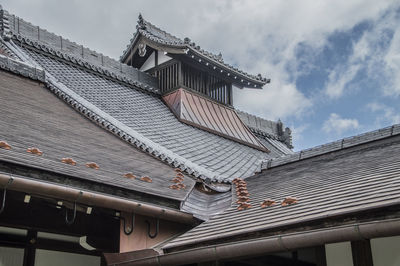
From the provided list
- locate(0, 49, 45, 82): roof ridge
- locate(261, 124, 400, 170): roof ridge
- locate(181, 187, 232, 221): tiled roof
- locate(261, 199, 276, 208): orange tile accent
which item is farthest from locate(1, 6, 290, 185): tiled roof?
locate(261, 199, 276, 208): orange tile accent

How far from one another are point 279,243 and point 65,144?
9.76 feet

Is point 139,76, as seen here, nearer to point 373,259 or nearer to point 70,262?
point 70,262

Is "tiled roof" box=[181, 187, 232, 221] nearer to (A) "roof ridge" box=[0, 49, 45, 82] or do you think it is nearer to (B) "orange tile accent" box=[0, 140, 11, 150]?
(B) "orange tile accent" box=[0, 140, 11, 150]

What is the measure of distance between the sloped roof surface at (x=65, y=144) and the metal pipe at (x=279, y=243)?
31.4 inches

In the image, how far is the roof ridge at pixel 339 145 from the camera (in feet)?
21.7

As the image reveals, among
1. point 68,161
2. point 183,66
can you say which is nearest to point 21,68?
point 68,161

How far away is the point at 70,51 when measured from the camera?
11.5 m

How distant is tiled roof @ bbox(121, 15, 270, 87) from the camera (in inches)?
453

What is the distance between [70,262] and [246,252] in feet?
7.91

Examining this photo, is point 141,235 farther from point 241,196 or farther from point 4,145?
point 4,145

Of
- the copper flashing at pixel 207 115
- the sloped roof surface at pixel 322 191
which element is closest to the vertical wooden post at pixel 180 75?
the copper flashing at pixel 207 115

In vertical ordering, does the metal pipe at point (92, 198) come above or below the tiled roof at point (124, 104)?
below

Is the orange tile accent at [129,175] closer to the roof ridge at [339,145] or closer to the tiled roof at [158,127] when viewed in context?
the tiled roof at [158,127]

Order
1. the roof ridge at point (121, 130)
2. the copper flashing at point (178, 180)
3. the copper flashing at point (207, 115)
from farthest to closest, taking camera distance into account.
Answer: the copper flashing at point (207, 115) → the roof ridge at point (121, 130) → the copper flashing at point (178, 180)
